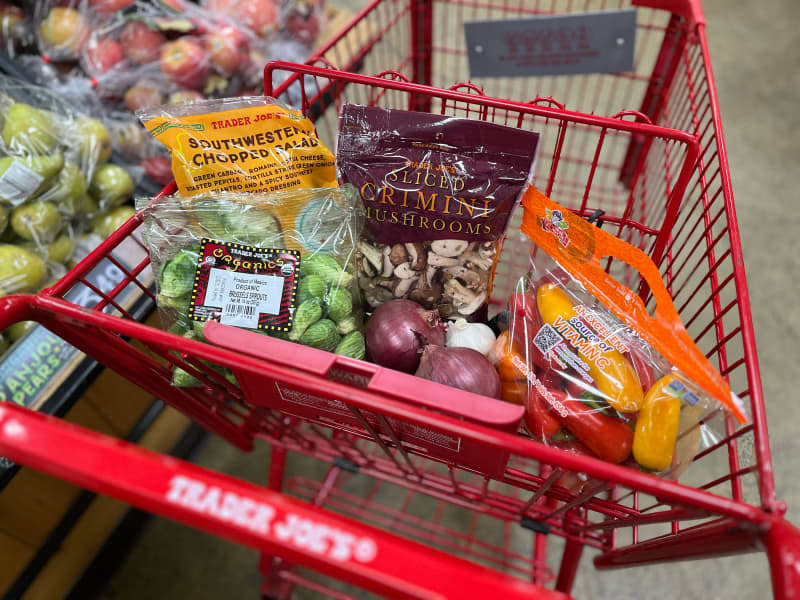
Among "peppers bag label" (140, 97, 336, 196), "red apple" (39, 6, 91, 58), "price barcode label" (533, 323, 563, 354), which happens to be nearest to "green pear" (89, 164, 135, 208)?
"red apple" (39, 6, 91, 58)

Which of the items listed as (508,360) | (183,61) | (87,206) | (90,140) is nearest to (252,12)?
(183,61)

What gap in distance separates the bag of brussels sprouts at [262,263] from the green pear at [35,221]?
546 mm

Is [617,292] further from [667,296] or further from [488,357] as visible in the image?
[488,357]

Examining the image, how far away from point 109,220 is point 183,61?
1.55ft

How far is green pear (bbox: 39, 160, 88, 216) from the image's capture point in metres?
1.16

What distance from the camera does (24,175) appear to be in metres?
1.09

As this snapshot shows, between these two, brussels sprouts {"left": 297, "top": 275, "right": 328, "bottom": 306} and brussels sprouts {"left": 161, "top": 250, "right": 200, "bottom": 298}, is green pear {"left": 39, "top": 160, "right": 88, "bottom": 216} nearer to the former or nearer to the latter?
brussels sprouts {"left": 161, "top": 250, "right": 200, "bottom": 298}

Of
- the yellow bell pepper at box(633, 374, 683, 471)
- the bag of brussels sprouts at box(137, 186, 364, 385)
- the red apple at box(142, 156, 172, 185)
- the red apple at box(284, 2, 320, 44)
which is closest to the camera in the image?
the yellow bell pepper at box(633, 374, 683, 471)

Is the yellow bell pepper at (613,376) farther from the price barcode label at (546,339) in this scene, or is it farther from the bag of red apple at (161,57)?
the bag of red apple at (161,57)

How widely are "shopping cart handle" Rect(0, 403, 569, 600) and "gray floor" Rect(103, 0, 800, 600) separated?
41.7 inches

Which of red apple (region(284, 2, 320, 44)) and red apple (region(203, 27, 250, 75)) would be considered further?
red apple (region(284, 2, 320, 44))

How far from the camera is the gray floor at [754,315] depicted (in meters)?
1.28

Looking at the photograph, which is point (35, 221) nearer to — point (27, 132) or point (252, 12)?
point (27, 132)

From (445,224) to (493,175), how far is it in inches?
4.0
